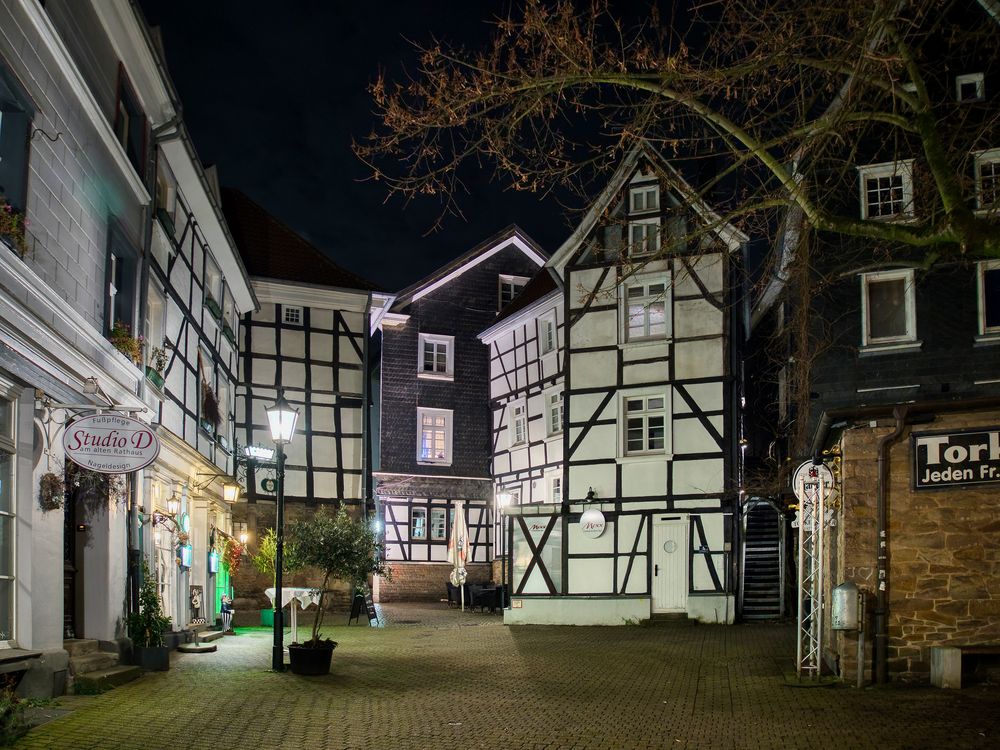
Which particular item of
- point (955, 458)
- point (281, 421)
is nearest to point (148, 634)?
point (281, 421)

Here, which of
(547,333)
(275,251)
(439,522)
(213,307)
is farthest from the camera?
(439,522)

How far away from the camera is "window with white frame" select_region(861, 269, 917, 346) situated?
21422 mm

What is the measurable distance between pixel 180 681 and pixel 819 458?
27.9 ft

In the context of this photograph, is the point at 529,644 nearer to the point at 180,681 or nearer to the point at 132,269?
the point at 180,681

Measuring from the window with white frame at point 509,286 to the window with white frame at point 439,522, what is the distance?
24.6ft

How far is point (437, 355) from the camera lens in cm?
3741

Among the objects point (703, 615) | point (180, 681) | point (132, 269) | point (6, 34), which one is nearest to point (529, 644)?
point (703, 615)

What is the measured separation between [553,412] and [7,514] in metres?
22.1

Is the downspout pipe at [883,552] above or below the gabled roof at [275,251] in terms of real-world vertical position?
below

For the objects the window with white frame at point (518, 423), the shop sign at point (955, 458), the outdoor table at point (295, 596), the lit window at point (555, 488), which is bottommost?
the outdoor table at point (295, 596)

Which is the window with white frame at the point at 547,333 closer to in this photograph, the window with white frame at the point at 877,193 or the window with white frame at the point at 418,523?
the window with white frame at the point at 418,523

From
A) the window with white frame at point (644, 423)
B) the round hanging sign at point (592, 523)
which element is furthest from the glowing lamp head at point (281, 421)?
the window with white frame at point (644, 423)

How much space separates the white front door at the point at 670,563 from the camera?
994 inches

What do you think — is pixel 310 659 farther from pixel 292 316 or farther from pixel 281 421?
pixel 292 316
